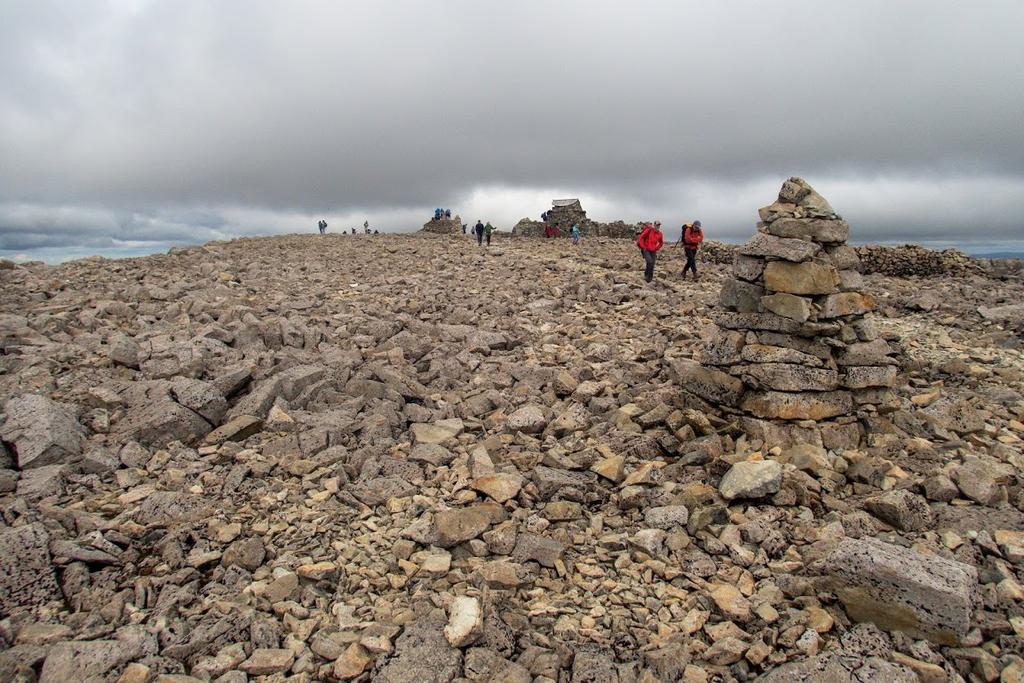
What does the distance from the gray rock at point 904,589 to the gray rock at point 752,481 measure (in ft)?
4.76

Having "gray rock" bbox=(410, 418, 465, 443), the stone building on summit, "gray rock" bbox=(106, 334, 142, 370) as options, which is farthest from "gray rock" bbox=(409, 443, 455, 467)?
the stone building on summit

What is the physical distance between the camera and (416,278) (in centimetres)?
2061

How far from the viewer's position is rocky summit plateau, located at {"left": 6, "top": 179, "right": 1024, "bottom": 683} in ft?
15.4

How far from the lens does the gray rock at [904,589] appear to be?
176 inches

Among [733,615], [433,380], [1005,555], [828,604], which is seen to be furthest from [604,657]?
[433,380]

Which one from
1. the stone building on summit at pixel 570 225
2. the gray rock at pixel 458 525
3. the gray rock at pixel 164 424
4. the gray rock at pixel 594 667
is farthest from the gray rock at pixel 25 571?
the stone building on summit at pixel 570 225

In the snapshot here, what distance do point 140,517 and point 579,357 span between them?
8.63 meters

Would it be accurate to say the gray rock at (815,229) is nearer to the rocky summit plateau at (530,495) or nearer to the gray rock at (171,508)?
the rocky summit plateau at (530,495)

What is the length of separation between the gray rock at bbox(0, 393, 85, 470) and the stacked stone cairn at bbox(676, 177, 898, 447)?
32.4 feet

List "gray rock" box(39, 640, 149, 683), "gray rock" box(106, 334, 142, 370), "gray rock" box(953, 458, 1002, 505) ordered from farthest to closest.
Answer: "gray rock" box(106, 334, 142, 370), "gray rock" box(953, 458, 1002, 505), "gray rock" box(39, 640, 149, 683)

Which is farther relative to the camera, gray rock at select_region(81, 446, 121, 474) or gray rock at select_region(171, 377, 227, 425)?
gray rock at select_region(171, 377, 227, 425)

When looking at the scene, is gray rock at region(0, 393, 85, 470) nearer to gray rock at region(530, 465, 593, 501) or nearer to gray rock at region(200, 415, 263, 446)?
gray rock at region(200, 415, 263, 446)

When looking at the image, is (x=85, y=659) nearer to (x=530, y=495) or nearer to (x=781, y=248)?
(x=530, y=495)

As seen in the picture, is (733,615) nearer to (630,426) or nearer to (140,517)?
(630,426)
